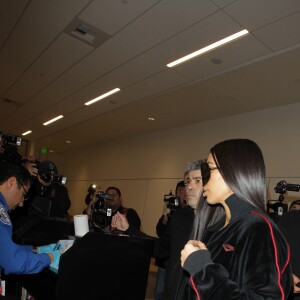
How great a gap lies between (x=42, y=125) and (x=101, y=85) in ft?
15.0

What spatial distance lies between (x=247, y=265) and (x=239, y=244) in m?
0.07

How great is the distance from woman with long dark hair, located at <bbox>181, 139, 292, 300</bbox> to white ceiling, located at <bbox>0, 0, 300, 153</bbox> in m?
2.61

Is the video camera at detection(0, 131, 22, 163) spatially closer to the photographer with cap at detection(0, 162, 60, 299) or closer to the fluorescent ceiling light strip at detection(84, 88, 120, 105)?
the photographer with cap at detection(0, 162, 60, 299)

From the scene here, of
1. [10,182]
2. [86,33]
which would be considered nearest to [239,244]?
[10,182]

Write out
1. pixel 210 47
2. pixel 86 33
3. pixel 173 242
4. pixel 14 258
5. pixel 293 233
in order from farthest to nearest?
pixel 86 33 → pixel 210 47 → pixel 293 233 → pixel 173 242 → pixel 14 258

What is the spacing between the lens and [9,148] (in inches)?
105

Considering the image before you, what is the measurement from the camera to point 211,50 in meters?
4.07

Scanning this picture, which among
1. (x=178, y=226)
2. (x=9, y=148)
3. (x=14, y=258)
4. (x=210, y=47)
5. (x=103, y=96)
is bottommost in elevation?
(x=14, y=258)

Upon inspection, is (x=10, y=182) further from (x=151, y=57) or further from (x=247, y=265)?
(x=151, y=57)

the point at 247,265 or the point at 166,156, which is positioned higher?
the point at 166,156

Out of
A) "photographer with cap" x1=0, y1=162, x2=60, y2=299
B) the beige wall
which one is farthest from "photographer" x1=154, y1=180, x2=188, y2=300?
the beige wall

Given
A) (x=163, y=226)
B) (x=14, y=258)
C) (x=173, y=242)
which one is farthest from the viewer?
(x=163, y=226)

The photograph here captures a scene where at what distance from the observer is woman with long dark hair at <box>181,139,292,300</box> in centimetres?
87

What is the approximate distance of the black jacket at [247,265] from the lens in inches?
34.0
